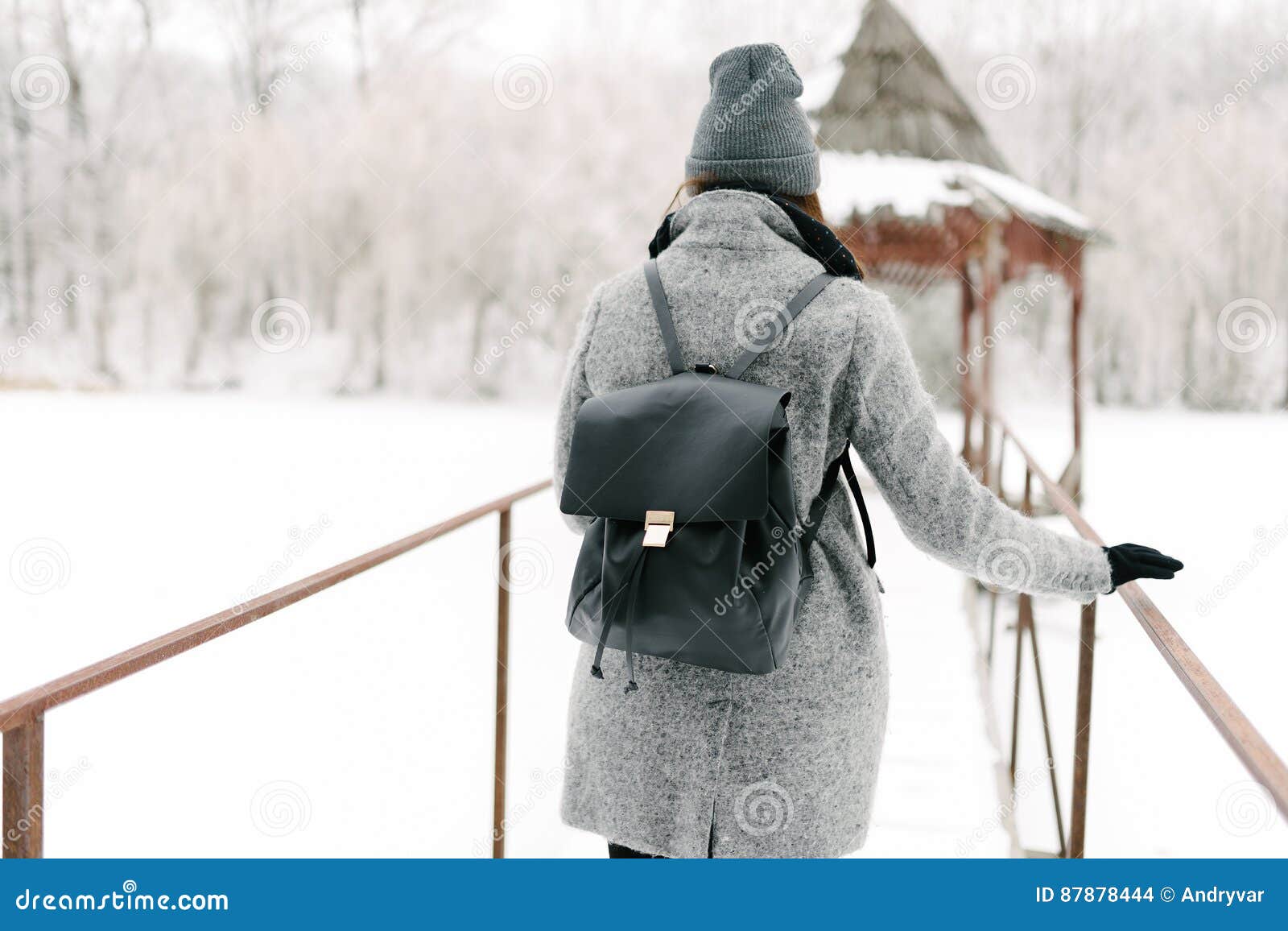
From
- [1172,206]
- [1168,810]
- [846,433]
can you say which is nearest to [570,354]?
[846,433]

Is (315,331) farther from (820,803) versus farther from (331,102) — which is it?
(820,803)

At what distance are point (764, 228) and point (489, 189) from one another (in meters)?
15.2

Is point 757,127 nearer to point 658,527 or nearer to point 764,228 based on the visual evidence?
point 764,228

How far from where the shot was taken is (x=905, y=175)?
5.70 meters

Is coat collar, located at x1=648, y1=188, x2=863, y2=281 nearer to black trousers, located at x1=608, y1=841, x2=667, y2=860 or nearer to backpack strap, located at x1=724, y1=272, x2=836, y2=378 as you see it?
backpack strap, located at x1=724, y1=272, x2=836, y2=378

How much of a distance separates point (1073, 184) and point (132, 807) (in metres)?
15.4

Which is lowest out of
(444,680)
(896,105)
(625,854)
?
(444,680)

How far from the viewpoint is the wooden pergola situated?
5543 mm

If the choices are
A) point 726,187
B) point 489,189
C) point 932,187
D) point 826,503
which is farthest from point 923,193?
point 489,189

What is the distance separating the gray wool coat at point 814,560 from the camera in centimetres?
101

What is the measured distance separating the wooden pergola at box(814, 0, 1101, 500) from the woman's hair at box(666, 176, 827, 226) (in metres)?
4.30

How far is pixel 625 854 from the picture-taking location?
116 cm

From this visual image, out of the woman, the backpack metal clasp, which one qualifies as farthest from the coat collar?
the backpack metal clasp

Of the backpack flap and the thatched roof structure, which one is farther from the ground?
the thatched roof structure
